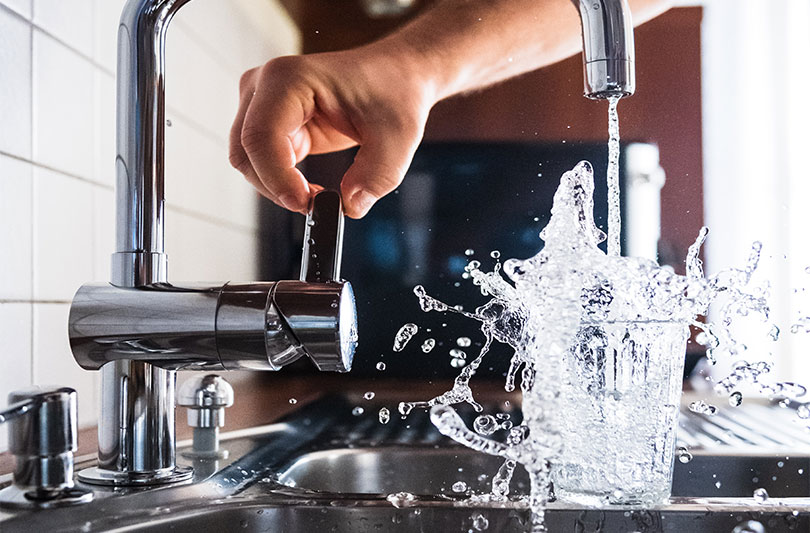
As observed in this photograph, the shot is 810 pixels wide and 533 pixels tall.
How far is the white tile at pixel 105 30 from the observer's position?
82 cm

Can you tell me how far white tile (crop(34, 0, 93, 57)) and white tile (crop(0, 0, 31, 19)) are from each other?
11 mm

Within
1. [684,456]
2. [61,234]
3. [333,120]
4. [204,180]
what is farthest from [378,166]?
[684,456]

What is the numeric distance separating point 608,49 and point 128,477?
0.43 metres

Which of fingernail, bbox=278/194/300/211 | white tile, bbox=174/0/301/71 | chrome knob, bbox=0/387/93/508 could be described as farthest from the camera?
white tile, bbox=174/0/301/71

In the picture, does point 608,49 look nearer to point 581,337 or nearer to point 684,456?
point 581,337

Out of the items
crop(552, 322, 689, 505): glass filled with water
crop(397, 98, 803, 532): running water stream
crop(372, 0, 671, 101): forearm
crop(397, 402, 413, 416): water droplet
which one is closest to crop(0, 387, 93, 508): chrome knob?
crop(397, 98, 803, 532): running water stream

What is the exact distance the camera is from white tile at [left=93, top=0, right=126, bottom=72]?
0.82 metres

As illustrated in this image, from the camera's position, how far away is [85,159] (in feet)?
2.60

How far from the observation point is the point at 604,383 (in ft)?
2.02

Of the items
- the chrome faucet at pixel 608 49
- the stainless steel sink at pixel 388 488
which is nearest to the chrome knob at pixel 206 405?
the stainless steel sink at pixel 388 488

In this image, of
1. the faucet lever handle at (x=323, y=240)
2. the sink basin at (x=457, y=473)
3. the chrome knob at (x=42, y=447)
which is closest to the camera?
the chrome knob at (x=42, y=447)

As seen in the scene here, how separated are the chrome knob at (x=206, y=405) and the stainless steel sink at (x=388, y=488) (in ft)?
0.09

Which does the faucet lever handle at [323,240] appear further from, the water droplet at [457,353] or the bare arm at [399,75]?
the water droplet at [457,353]

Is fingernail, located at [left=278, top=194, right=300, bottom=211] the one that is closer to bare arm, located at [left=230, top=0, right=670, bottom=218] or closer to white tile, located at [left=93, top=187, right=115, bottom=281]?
bare arm, located at [left=230, top=0, right=670, bottom=218]
